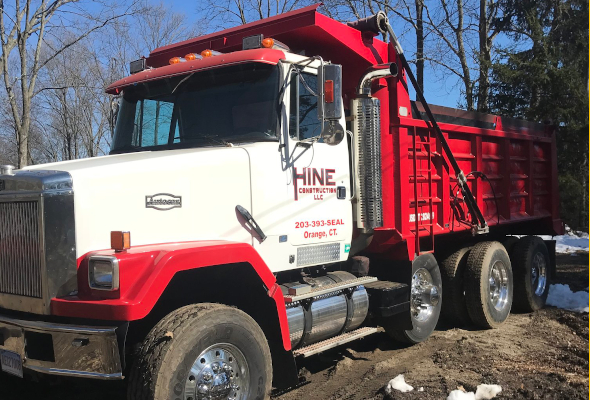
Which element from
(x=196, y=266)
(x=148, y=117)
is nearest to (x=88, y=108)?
(x=148, y=117)

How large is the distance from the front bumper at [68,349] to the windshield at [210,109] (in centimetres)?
193

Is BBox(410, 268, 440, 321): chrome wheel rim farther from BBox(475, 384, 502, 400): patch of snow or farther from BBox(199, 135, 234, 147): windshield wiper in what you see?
BBox(199, 135, 234, 147): windshield wiper

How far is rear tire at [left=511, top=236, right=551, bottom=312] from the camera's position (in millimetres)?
8211

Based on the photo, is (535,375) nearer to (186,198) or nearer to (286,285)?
(286,285)

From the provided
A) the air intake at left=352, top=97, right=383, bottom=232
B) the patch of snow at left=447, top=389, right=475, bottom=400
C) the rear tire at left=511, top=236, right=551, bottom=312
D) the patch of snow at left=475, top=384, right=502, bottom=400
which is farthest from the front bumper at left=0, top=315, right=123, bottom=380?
the rear tire at left=511, top=236, right=551, bottom=312

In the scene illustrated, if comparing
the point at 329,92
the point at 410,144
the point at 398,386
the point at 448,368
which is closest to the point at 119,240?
the point at 329,92

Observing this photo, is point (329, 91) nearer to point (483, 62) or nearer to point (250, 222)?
point (250, 222)

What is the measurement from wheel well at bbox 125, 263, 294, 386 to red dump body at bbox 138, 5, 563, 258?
1938mm

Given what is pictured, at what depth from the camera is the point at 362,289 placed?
5.52 meters

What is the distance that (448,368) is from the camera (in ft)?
17.7

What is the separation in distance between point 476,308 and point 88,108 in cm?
2190

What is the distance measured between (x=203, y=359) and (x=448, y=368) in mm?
2797

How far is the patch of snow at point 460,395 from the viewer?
4.41 meters

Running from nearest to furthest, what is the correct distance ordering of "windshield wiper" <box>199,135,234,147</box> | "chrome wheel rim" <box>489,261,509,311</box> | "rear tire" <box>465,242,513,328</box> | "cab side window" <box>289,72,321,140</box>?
1. "windshield wiper" <box>199,135,234,147</box>
2. "cab side window" <box>289,72,321,140</box>
3. "rear tire" <box>465,242,513,328</box>
4. "chrome wheel rim" <box>489,261,509,311</box>
